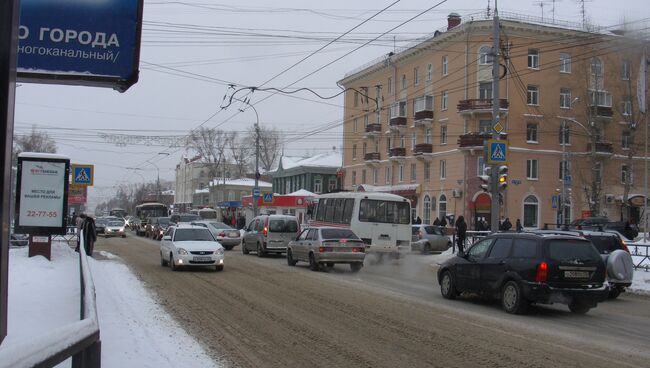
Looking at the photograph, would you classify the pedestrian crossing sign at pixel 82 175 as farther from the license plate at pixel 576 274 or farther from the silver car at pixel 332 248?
the license plate at pixel 576 274

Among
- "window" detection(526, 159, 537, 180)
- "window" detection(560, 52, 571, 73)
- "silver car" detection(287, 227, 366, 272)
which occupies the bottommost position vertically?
"silver car" detection(287, 227, 366, 272)

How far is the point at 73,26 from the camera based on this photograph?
7656 millimetres

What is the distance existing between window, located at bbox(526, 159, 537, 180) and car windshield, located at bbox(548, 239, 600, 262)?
41.2m

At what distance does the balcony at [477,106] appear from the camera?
165 ft

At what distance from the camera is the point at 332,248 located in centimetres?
2097

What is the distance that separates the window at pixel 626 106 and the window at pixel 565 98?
4.42 meters

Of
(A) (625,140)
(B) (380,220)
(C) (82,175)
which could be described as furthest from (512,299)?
(A) (625,140)

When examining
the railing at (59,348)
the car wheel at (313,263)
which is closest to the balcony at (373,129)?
the car wheel at (313,263)

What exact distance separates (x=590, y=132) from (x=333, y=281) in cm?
4123

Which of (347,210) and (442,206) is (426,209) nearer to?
(442,206)

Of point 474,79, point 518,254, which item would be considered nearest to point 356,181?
point 474,79

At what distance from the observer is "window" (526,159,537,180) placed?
52281mm

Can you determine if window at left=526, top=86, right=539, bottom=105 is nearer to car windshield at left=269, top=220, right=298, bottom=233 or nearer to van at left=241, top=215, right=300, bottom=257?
van at left=241, top=215, right=300, bottom=257

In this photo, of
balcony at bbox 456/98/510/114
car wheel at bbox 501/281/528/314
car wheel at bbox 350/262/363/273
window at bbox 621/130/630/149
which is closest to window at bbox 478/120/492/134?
balcony at bbox 456/98/510/114
